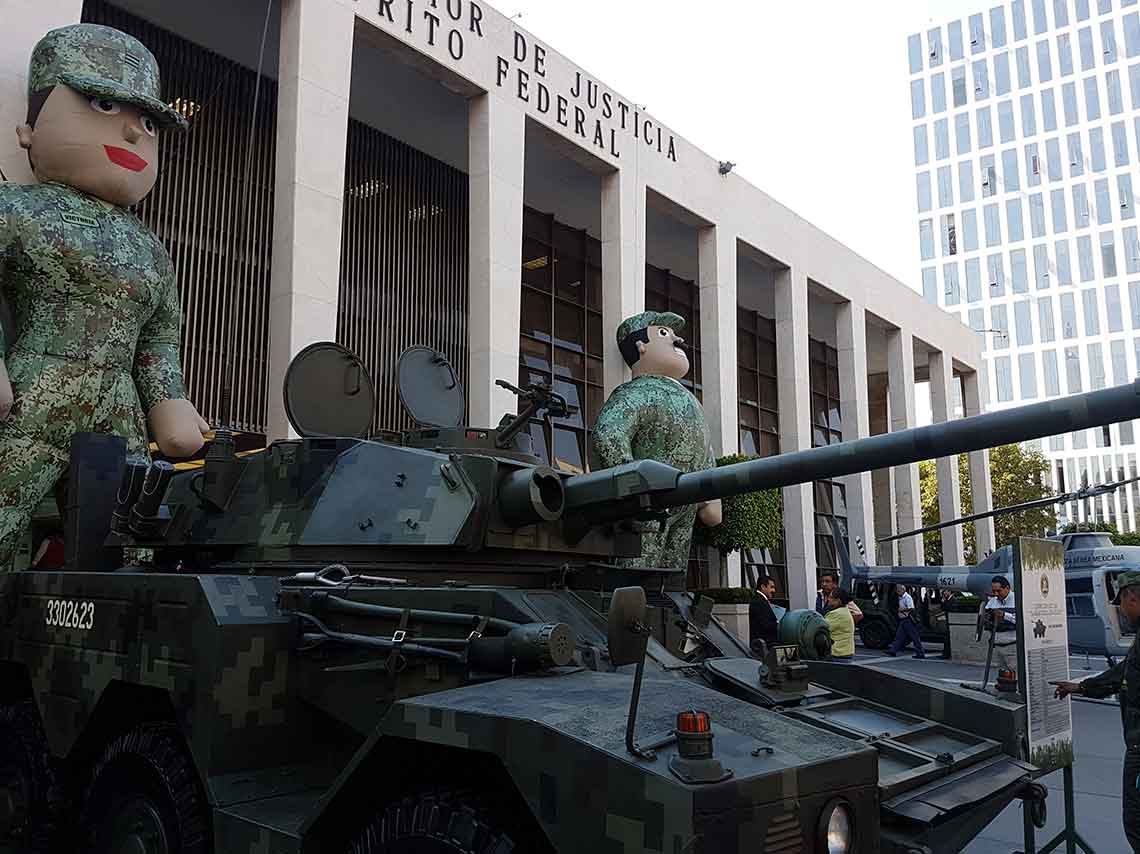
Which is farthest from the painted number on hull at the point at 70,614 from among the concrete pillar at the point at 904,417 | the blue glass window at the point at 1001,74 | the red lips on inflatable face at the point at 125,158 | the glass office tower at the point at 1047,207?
the blue glass window at the point at 1001,74

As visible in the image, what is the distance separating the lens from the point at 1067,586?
18703mm

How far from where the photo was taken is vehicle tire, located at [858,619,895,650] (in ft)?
67.7

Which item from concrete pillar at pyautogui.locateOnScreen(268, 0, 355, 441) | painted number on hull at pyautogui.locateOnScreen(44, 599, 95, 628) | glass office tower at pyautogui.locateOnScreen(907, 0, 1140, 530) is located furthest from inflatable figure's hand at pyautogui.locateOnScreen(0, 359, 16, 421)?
glass office tower at pyautogui.locateOnScreen(907, 0, 1140, 530)

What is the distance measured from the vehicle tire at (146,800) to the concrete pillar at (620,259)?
11248 millimetres

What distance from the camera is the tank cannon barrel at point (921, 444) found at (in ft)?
12.4

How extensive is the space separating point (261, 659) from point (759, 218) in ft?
56.5

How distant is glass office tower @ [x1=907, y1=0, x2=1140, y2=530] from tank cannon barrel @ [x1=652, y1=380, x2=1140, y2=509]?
53846 millimetres

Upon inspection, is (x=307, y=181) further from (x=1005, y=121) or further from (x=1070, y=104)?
(x=1005, y=121)

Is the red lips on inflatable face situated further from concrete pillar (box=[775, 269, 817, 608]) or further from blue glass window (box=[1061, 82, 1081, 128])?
blue glass window (box=[1061, 82, 1081, 128])

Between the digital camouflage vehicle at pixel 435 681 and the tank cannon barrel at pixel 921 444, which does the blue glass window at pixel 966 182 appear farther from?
the tank cannon barrel at pixel 921 444

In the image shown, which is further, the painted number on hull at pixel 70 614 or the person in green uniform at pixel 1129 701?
the person in green uniform at pixel 1129 701

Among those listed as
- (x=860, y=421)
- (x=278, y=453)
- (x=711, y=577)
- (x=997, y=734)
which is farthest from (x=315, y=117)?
(x=860, y=421)

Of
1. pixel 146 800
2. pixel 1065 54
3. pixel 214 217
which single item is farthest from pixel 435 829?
pixel 1065 54

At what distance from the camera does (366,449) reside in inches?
214
